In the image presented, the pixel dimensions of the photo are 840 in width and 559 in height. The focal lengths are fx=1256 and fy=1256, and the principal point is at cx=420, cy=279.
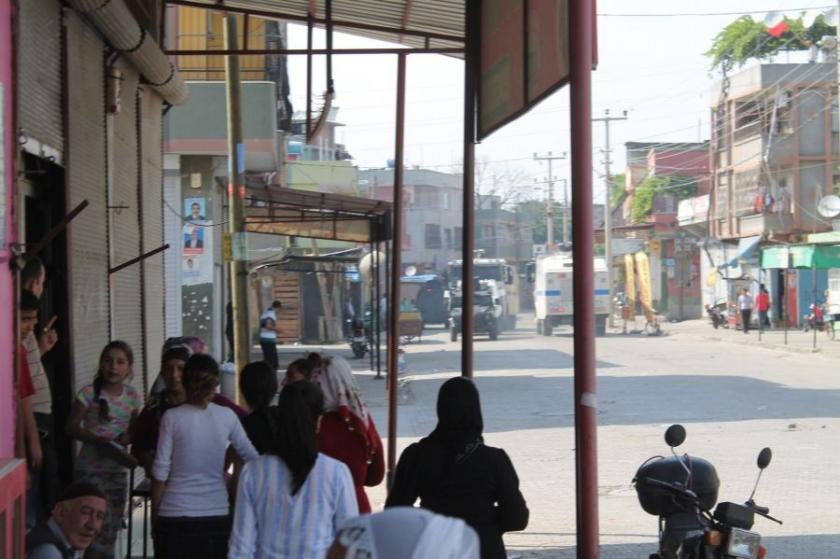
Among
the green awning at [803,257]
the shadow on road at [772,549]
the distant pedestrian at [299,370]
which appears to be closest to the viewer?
the distant pedestrian at [299,370]

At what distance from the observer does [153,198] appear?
1319cm

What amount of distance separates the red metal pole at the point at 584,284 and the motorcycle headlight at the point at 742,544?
2.02ft

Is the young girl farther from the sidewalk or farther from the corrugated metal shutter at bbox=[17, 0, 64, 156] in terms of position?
the sidewalk

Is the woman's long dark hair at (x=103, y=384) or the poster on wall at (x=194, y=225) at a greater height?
the poster on wall at (x=194, y=225)

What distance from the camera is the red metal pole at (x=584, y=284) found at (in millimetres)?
5488

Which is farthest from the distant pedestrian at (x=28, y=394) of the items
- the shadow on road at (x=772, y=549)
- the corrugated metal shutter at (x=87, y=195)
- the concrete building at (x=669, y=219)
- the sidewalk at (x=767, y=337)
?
the concrete building at (x=669, y=219)

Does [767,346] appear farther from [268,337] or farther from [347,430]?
[347,430]

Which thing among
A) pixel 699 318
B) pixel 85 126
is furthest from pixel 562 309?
pixel 85 126

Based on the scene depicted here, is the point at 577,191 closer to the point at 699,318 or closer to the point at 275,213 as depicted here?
the point at 275,213

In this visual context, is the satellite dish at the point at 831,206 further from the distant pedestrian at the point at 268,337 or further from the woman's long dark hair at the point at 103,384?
the woman's long dark hair at the point at 103,384

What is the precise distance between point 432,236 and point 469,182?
9402 centimetres

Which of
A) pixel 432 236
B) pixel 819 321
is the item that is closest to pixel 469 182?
pixel 819 321

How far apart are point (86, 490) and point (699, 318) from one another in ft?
211

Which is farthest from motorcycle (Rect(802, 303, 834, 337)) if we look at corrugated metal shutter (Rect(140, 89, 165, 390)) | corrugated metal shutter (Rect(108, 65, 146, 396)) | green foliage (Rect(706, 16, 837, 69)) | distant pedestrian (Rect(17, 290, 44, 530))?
distant pedestrian (Rect(17, 290, 44, 530))
